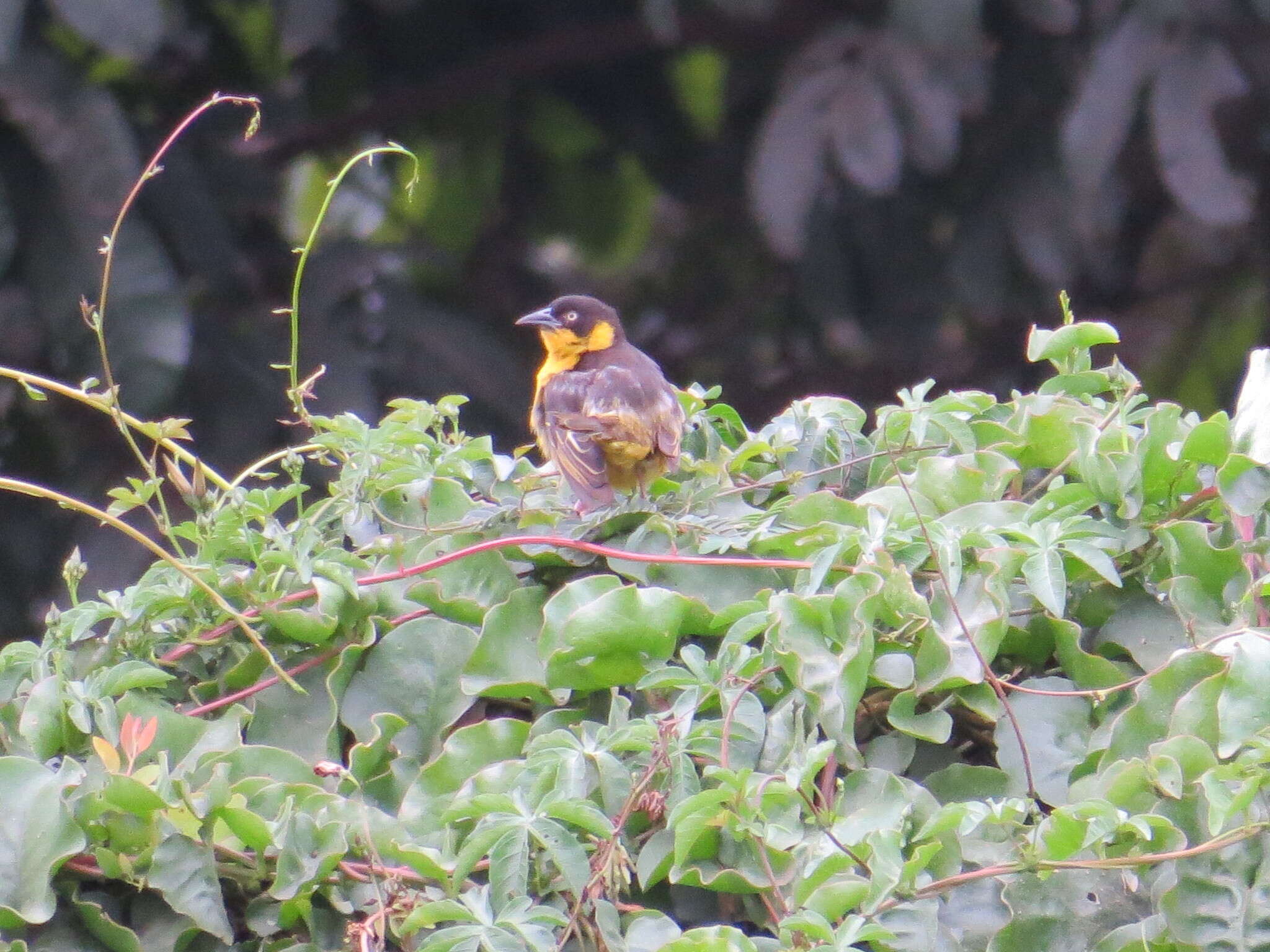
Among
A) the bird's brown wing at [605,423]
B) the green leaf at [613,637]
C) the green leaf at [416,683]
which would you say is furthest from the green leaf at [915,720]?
the bird's brown wing at [605,423]

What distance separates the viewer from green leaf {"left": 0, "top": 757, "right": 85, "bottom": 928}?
1667 millimetres

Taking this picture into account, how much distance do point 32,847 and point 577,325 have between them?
2.98 meters

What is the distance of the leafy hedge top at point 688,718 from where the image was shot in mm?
1565

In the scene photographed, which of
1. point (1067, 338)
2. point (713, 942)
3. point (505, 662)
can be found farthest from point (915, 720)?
point (1067, 338)

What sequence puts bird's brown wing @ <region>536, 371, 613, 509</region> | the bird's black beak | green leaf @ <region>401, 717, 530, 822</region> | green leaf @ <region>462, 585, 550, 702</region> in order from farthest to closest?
the bird's black beak, bird's brown wing @ <region>536, 371, 613, 509</region>, green leaf @ <region>462, 585, 550, 702</region>, green leaf @ <region>401, 717, 530, 822</region>

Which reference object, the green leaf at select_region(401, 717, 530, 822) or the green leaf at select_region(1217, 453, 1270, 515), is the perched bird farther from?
the green leaf at select_region(1217, 453, 1270, 515)

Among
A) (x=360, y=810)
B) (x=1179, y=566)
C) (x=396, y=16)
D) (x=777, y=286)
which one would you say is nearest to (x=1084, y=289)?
(x=777, y=286)

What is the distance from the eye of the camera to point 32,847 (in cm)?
168

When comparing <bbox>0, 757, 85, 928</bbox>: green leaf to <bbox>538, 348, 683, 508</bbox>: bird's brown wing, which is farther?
<bbox>538, 348, 683, 508</bbox>: bird's brown wing

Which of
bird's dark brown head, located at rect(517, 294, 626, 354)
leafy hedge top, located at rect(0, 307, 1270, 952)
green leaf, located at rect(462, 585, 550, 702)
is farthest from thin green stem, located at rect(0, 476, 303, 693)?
bird's dark brown head, located at rect(517, 294, 626, 354)

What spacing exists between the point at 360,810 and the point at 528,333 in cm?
405

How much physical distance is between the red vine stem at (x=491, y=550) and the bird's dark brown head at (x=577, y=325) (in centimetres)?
244

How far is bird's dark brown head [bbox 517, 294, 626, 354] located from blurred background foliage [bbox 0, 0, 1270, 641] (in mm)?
556

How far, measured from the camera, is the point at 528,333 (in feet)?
18.5
